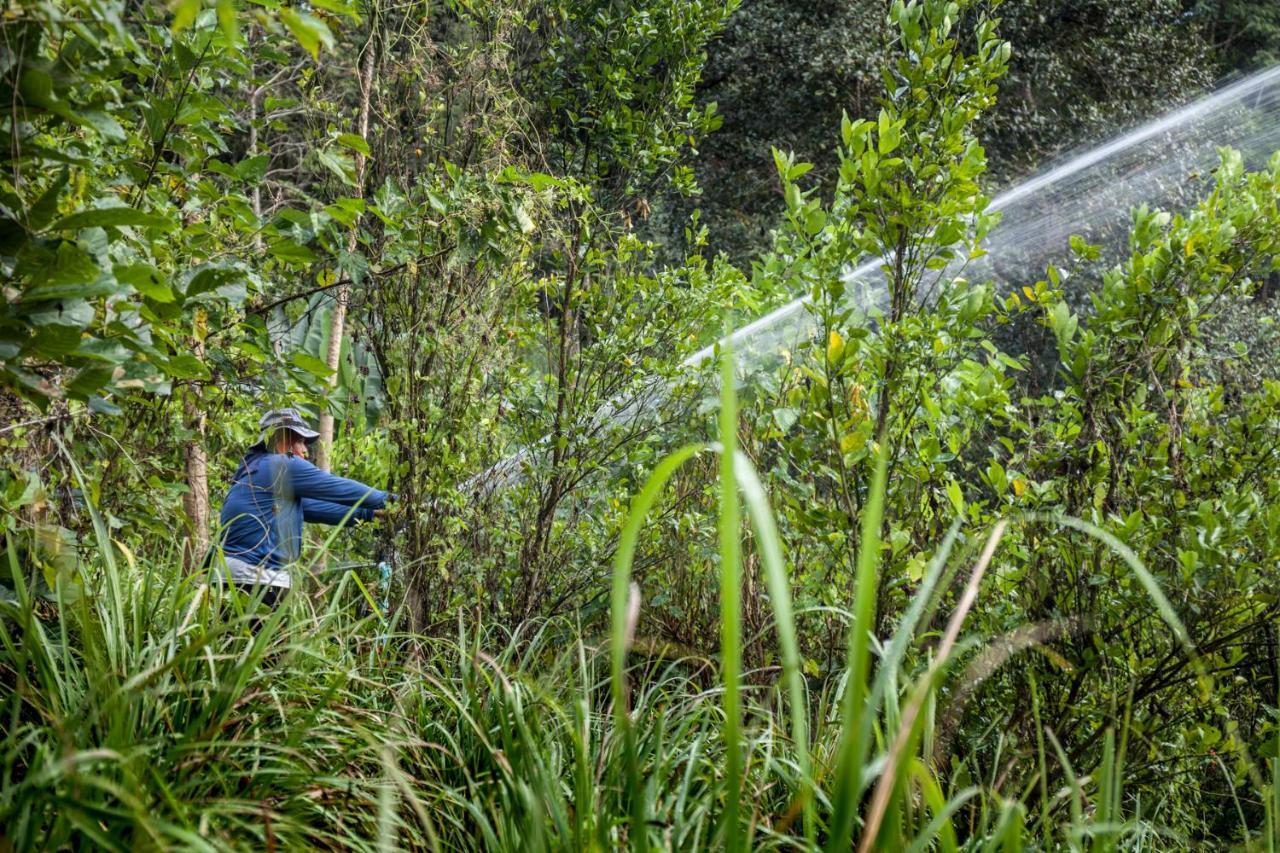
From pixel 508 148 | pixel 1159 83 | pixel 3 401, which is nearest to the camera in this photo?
pixel 3 401

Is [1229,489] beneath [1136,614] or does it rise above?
above

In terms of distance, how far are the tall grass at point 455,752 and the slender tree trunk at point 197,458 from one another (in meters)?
0.46

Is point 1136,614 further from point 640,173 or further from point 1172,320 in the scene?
point 640,173

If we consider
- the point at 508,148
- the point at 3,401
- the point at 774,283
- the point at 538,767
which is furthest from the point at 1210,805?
the point at 3,401

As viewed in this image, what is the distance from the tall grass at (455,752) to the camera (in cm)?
113

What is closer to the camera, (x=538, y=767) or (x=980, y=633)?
(x=538, y=767)

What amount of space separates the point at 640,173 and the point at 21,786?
128 inches

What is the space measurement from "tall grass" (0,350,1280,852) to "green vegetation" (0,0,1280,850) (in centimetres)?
1

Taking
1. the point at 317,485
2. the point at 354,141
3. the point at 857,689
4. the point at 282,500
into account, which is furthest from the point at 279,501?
the point at 857,689

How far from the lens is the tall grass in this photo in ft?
3.70

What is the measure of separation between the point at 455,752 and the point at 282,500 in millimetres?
2489

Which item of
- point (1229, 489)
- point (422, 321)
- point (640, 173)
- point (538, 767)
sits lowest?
point (1229, 489)

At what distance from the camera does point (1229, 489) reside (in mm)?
2842

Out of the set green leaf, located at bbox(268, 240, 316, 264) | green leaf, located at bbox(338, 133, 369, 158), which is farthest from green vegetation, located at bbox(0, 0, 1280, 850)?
green leaf, located at bbox(338, 133, 369, 158)
